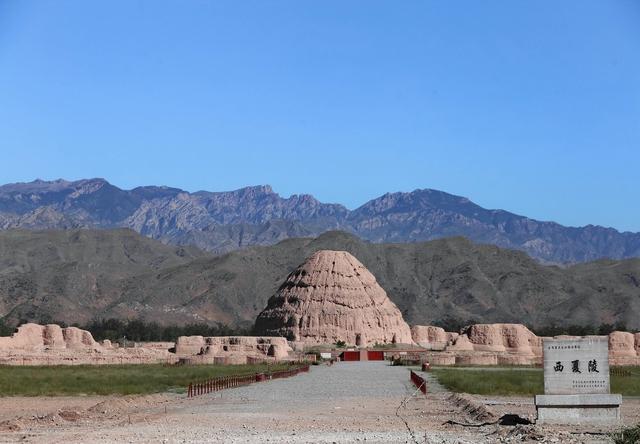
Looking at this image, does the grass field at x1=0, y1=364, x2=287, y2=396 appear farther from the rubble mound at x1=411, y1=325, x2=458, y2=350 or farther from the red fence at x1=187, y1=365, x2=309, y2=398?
the rubble mound at x1=411, y1=325, x2=458, y2=350

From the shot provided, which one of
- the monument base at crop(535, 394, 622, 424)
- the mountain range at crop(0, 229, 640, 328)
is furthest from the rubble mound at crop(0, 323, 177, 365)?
the mountain range at crop(0, 229, 640, 328)

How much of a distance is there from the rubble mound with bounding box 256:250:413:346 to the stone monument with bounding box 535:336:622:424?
69428mm

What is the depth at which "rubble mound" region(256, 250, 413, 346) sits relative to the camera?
93.3 metres

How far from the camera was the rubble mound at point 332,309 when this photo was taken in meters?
93.3

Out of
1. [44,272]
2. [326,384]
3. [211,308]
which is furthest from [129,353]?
[44,272]

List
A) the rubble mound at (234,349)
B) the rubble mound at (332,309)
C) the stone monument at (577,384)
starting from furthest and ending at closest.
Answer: the rubble mound at (332,309) < the rubble mound at (234,349) < the stone monument at (577,384)

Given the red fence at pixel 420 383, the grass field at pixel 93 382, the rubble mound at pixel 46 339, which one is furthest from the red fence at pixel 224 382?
the rubble mound at pixel 46 339

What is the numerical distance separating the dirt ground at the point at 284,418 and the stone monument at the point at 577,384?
1025 mm

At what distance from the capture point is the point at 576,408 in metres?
22.0

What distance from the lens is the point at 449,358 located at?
69250 millimetres

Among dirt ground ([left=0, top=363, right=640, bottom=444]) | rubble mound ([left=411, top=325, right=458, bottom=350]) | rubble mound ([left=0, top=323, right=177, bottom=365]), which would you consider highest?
rubble mound ([left=411, top=325, right=458, bottom=350])

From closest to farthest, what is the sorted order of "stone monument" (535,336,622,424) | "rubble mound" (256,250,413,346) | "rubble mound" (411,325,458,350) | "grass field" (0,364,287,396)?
"stone monument" (535,336,622,424)
"grass field" (0,364,287,396)
"rubble mound" (256,250,413,346)
"rubble mound" (411,325,458,350)

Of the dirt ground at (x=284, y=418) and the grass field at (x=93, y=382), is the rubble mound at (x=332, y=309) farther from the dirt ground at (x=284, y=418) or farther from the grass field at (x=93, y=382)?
the dirt ground at (x=284, y=418)

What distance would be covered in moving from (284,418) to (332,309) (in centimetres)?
6968
